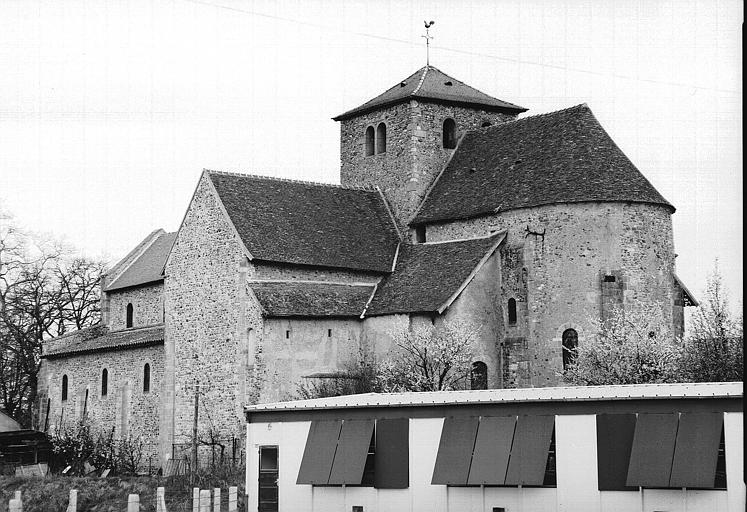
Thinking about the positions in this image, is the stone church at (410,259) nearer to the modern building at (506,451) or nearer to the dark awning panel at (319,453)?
the modern building at (506,451)

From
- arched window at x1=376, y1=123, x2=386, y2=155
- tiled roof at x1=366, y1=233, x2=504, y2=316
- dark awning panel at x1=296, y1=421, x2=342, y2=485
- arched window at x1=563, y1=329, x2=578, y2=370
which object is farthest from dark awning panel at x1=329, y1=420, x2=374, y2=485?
arched window at x1=376, y1=123, x2=386, y2=155

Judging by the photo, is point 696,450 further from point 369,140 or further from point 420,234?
point 369,140

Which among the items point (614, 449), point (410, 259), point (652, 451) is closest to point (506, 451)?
point (614, 449)

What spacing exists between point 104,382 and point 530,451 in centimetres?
3475

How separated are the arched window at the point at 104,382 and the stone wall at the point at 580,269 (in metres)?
20.2

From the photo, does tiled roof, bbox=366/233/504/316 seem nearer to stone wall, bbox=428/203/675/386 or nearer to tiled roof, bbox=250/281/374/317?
tiled roof, bbox=250/281/374/317

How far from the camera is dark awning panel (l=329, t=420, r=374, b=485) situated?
32.7 meters

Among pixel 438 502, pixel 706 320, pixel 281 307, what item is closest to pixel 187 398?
pixel 281 307

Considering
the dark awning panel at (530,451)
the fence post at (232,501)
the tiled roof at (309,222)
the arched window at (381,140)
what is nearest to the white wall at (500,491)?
the dark awning panel at (530,451)

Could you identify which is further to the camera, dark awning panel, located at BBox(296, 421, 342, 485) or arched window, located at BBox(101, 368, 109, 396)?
arched window, located at BBox(101, 368, 109, 396)

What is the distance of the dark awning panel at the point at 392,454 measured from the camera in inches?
1272

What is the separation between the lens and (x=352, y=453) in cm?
3294

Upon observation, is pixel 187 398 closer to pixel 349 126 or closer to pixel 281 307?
pixel 281 307

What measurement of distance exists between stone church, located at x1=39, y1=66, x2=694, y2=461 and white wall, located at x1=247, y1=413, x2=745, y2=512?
15414 mm
